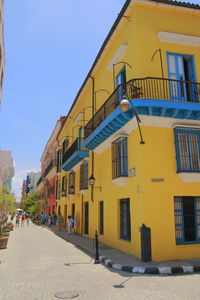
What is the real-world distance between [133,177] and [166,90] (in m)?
3.48

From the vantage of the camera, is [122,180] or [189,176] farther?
[122,180]

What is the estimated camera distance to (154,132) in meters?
9.52

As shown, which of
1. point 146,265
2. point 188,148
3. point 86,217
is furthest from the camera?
point 86,217

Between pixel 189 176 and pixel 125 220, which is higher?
pixel 189 176

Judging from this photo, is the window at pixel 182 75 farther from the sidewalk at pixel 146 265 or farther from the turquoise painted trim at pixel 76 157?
the turquoise painted trim at pixel 76 157

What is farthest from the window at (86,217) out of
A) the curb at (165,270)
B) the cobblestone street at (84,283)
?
the curb at (165,270)

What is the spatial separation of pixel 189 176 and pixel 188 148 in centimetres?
112

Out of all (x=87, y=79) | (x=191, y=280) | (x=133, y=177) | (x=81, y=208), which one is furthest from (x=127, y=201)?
(x=87, y=79)

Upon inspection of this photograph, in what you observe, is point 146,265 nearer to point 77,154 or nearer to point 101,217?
point 101,217

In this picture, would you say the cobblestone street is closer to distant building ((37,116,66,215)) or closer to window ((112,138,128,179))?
window ((112,138,128,179))

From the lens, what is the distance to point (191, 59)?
427 inches

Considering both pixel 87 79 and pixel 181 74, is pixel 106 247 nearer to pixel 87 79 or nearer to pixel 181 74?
pixel 181 74

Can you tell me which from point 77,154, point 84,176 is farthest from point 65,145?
point 84,176

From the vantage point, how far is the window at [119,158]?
35.5 feet
